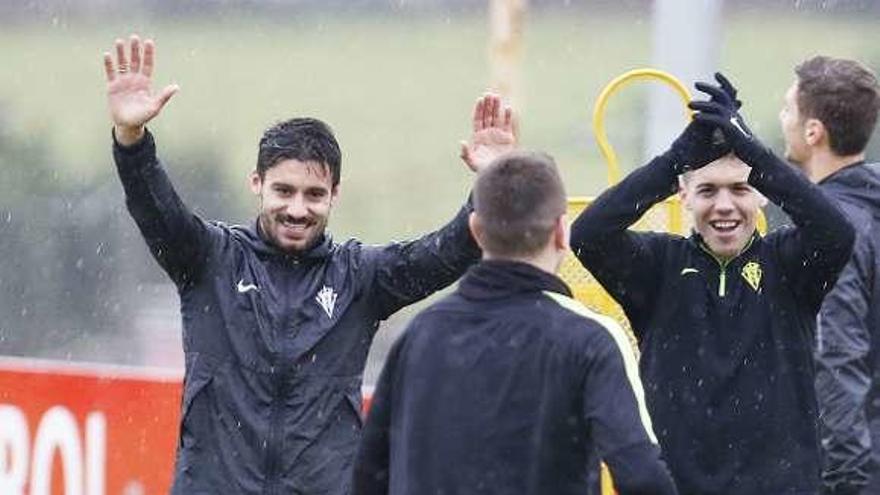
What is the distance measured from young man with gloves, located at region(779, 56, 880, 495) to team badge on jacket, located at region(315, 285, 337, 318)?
1.39 meters

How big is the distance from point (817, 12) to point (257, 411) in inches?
162

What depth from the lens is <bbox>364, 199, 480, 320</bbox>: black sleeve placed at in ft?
19.9

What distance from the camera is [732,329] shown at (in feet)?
19.2

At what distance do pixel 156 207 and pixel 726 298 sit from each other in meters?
1.52

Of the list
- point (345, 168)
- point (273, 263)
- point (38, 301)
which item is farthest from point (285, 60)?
point (273, 263)

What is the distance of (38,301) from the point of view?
439 inches

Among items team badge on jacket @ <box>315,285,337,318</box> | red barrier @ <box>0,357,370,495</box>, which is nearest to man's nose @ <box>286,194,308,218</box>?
team badge on jacket @ <box>315,285,337,318</box>

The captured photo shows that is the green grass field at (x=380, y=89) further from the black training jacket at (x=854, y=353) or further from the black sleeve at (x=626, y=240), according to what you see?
the black sleeve at (x=626, y=240)

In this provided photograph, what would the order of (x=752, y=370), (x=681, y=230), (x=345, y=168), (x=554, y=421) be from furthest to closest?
(x=345, y=168) → (x=681, y=230) → (x=752, y=370) → (x=554, y=421)

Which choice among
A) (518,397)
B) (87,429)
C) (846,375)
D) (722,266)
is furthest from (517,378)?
(87,429)

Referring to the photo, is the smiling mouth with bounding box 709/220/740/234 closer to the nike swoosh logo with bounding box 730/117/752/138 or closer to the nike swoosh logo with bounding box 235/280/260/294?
the nike swoosh logo with bounding box 730/117/752/138

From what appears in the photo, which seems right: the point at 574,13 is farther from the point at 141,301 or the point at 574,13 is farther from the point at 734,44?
the point at 141,301

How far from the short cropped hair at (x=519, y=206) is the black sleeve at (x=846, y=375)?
159cm

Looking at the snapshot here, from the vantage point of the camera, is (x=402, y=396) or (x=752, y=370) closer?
(x=402, y=396)
